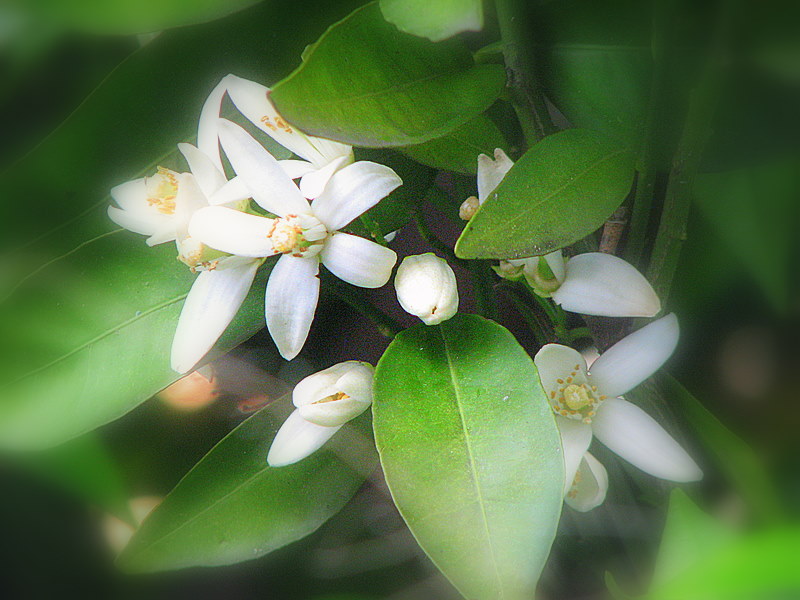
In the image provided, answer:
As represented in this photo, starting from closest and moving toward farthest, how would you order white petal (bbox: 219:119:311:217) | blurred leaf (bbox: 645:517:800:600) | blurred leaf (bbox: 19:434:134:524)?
blurred leaf (bbox: 645:517:800:600) → white petal (bbox: 219:119:311:217) → blurred leaf (bbox: 19:434:134:524)

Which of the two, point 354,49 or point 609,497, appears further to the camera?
point 609,497

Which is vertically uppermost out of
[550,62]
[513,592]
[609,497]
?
[550,62]

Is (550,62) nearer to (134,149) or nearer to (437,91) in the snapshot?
(437,91)

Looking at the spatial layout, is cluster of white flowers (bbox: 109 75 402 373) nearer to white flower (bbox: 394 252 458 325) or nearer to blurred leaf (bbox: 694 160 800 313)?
white flower (bbox: 394 252 458 325)

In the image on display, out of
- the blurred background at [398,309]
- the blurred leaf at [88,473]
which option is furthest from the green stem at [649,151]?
the blurred leaf at [88,473]

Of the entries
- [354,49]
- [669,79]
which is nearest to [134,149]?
[354,49]

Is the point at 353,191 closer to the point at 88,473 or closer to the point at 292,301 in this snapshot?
the point at 292,301

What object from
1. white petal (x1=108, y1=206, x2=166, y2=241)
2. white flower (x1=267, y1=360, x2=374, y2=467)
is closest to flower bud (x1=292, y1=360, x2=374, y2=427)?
white flower (x1=267, y1=360, x2=374, y2=467)
